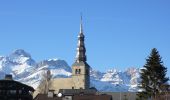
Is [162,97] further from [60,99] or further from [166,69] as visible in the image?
[60,99]

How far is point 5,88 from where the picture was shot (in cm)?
10688

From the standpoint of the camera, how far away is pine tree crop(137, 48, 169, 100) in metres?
79.8

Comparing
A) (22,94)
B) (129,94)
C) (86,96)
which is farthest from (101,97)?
(129,94)

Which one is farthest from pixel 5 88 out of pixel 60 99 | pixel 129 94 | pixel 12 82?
pixel 129 94

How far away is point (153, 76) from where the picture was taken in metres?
80.1

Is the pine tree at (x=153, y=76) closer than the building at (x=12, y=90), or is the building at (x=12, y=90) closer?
the pine tree at (x=153, y=76)

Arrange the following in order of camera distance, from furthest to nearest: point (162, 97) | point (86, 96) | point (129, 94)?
point (129, 94) → point (86, 96) → point (162, 97)

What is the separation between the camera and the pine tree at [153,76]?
262 ft

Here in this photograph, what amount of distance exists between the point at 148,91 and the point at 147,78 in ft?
5.84

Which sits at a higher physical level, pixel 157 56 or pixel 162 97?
pixel 157 56

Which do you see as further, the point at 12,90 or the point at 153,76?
the point at 12,90

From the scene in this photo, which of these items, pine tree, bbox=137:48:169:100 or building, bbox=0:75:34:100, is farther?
building, bbox=0:75:34:100

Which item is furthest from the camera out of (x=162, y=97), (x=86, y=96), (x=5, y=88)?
(x=86, y=96)

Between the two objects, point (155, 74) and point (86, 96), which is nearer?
point (155, 74)
